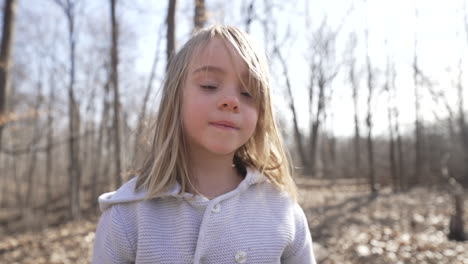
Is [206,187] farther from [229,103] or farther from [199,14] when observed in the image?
[199,14]

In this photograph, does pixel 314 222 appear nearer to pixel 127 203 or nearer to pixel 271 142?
pixel 271 142

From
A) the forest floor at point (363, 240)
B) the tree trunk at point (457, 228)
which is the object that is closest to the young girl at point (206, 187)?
the forest floor at point (363, 240)

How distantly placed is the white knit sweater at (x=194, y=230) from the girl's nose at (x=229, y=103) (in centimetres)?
33

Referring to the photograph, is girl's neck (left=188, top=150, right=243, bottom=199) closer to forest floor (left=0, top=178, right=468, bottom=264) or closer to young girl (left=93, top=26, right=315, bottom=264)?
young girl (left=93, top=26, right=315, bottom=264)

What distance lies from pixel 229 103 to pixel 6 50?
16.1 feet

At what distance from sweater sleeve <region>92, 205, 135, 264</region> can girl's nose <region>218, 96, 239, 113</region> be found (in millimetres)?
524

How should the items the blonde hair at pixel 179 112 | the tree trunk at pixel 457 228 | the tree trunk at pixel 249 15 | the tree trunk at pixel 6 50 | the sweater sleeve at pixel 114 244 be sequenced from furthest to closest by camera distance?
1. the tree trunk at pixel 457 228
2. the tree trunk at pixel 6 50
3. the tree trunk at pixel 249 15
4. the blonde hair at pixel 179 112
5. the sweater sleeve at pixel 114 244

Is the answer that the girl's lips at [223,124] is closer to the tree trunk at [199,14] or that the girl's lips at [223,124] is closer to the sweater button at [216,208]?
the sweater button at [216,208]

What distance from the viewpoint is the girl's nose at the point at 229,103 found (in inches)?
44.3

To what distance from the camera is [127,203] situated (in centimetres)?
120

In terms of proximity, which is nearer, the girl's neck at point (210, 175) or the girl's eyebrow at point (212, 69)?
the girl's eyebrow at point (212, 69)

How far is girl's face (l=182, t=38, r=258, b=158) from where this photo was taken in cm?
114

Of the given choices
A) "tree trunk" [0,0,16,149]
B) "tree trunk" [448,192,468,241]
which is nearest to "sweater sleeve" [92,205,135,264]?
"tree trunk" [0,0,16,149]

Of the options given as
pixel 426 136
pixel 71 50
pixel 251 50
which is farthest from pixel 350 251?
pixel 426 136
